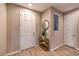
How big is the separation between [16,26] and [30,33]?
13.3 inches

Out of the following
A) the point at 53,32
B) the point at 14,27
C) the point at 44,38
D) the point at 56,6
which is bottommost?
the point at 44,38

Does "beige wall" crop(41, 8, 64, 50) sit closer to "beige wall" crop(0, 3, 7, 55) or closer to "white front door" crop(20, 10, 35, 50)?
"white front door" crop(20, 10, 35, 50)

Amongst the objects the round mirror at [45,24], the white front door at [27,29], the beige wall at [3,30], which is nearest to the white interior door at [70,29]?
the round mirror at [45,24]

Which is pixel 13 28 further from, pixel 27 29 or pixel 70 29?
pixel 70 29

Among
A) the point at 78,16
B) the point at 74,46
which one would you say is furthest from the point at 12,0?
the point at 74,46

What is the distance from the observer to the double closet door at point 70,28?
1914 millimetres

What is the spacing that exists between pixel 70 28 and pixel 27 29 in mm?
931

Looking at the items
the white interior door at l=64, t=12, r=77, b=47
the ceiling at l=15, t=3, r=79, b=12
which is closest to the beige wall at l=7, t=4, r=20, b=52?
the ceiling at l=15, t=3, r=79, b=12

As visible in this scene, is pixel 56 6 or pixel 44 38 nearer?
pixel 56 6

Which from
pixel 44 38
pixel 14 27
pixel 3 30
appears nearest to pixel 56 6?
pixel 44 38

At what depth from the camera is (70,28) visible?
77.2 inches

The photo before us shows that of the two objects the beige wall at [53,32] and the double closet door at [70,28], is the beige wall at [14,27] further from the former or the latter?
the double closet door at [70,28]

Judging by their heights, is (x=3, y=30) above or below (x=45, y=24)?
below

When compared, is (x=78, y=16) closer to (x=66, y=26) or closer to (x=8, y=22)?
(x=66, y=26)
